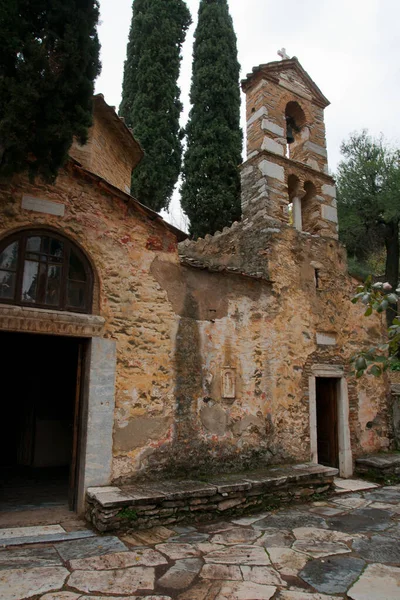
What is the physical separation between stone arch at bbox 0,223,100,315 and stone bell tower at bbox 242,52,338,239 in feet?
13.5

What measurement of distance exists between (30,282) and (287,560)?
4459 mm

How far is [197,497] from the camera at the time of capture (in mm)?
5598

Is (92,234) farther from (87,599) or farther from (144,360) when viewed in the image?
(87,599)

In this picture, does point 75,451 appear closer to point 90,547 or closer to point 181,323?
point 90,547

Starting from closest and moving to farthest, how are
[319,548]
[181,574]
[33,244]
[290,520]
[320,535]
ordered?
[181,574] < [319,548] < [320,535] < [33,244] < [290,520]

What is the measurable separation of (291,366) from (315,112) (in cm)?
638

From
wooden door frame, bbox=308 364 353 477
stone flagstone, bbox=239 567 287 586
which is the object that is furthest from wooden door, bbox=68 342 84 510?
wooden door frame, bbox=308 364 353 477

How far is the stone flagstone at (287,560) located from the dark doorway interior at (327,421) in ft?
14.4

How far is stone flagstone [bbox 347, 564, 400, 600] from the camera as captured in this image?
11.6 ft

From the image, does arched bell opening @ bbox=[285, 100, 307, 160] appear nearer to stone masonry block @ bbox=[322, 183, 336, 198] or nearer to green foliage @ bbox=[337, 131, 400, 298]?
stone masonry block @ bbox=[322, 183, 336, 198]

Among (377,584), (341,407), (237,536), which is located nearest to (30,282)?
(237,536)

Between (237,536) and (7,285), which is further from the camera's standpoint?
(7,285)

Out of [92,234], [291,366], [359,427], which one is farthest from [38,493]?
[359,427]

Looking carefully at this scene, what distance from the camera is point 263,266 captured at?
8141mm
